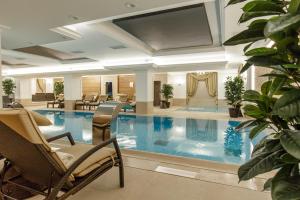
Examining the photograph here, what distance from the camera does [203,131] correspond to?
21.0ft

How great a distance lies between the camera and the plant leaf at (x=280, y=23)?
546 millimetres

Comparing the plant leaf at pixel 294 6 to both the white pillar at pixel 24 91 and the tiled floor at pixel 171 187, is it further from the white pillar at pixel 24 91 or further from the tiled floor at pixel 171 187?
the white pillar at pixel 24 91

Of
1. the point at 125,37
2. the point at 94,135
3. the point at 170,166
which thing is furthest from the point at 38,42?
the point at 170,166

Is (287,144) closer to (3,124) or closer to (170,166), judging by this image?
(3,124)

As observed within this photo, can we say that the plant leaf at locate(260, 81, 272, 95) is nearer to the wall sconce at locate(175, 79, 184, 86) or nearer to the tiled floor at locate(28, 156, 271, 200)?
the tiled floor at locate(28, 156, 271, 200)

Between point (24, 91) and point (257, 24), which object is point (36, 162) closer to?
point (257, 24)

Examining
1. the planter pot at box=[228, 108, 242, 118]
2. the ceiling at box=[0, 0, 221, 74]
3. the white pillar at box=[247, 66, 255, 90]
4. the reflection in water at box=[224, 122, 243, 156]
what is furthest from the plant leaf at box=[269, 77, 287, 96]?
the planter pot at box=[228, 108, 242, 118]

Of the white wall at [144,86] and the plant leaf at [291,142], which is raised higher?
the white wall at [144,86]

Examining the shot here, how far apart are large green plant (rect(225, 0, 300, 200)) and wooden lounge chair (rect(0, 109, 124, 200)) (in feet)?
4.16

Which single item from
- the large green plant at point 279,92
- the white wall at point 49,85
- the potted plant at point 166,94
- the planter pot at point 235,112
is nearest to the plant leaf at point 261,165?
the large green plant at point 279,92

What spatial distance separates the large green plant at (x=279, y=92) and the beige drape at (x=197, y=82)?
14342 millimetres

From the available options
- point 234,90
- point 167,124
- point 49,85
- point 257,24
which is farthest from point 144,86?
point 49,85

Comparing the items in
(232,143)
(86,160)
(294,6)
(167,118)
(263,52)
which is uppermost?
(294,6)

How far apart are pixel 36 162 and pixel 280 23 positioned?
5.52ft
